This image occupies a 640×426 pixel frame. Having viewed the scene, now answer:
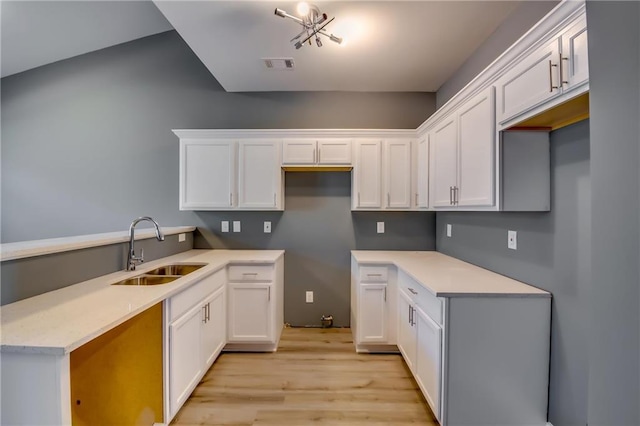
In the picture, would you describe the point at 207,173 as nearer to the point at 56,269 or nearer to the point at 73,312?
the point at 56,269

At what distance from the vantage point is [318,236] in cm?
319

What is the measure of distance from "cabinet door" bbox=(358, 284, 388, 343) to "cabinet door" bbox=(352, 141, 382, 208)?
87 centimetres

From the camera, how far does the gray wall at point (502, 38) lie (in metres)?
1.72

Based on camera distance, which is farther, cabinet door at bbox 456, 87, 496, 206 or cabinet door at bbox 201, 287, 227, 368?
cabinet door at bbox 201, 287, 227, 368

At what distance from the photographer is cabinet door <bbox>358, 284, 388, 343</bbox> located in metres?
2.55

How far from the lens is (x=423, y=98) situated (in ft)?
10.5

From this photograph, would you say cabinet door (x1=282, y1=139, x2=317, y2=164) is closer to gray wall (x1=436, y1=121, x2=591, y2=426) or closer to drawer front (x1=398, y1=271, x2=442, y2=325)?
drawer front (x1=398, y1=271, x2=442, y2=325)

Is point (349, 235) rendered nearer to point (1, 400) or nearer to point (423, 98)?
point (423, 98)

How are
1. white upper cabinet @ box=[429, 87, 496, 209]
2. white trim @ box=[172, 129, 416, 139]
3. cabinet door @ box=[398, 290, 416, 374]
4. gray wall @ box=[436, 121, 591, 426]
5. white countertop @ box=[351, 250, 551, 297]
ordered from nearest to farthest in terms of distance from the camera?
1. gray wall @ box=[436, 121, 591, 426]
2. white countertop @ box=[351, 250, 551, 297]
3. white upper cabinet @ box=[429, 87, 496, 209]
4. cabinet door @ box=[398, 290, 416, 374]
5. white trim @ box=[172, 129, 416, 139]

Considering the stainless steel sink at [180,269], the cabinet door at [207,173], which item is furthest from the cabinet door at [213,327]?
the cabinet door at [207,173]

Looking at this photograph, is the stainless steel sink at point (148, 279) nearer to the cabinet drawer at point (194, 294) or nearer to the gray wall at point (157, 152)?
the cabinet drawer at point (194, 294)

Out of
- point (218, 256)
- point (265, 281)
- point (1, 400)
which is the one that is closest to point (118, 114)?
point (218, 256)

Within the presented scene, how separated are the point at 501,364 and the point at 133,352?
210cm

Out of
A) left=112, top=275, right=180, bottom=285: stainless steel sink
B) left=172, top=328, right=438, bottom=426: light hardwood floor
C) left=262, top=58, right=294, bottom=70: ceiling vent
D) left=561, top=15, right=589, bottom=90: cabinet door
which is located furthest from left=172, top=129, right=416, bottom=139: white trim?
left=172, top=328, right=438, bottom=426: light hardwood floor
